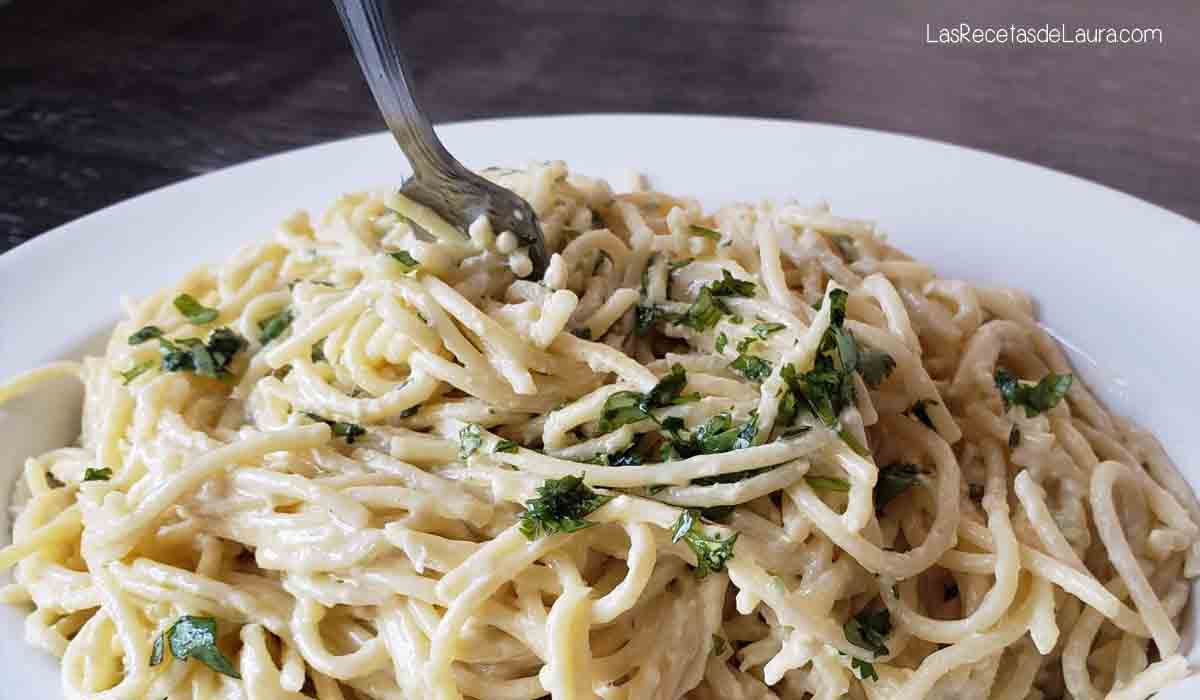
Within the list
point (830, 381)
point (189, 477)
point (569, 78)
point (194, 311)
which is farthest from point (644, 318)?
point (569, 78)

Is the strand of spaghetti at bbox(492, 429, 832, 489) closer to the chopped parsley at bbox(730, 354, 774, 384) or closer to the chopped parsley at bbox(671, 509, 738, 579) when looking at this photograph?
the chopped parsley at bbox(671, 509, 738, 579)

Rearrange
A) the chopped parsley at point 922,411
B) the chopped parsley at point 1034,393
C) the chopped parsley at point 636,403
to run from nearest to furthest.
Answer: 1. the chopped parsley at point 636,403
2. the chopped parsley at point 922,411
3. the chopped parsley at point 1034,393

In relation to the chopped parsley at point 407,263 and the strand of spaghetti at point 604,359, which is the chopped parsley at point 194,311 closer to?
the chopped parsley at point 407,263

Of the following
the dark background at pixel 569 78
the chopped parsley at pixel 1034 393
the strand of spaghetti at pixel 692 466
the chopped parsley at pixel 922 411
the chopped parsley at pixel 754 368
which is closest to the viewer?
the strand of spaghetti at pixel 692 466

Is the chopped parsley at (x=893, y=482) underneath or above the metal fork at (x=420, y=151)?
underneath

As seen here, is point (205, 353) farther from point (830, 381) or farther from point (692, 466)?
point (830, 381)

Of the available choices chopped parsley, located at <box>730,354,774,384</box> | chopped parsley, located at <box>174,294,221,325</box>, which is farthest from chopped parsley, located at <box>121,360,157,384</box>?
chopped parsley, located at <box>730,354,774,384</box>

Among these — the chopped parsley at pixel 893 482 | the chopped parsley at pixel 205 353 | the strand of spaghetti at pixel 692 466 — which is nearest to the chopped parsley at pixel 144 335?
the chopped parsley at pixel 205 353
